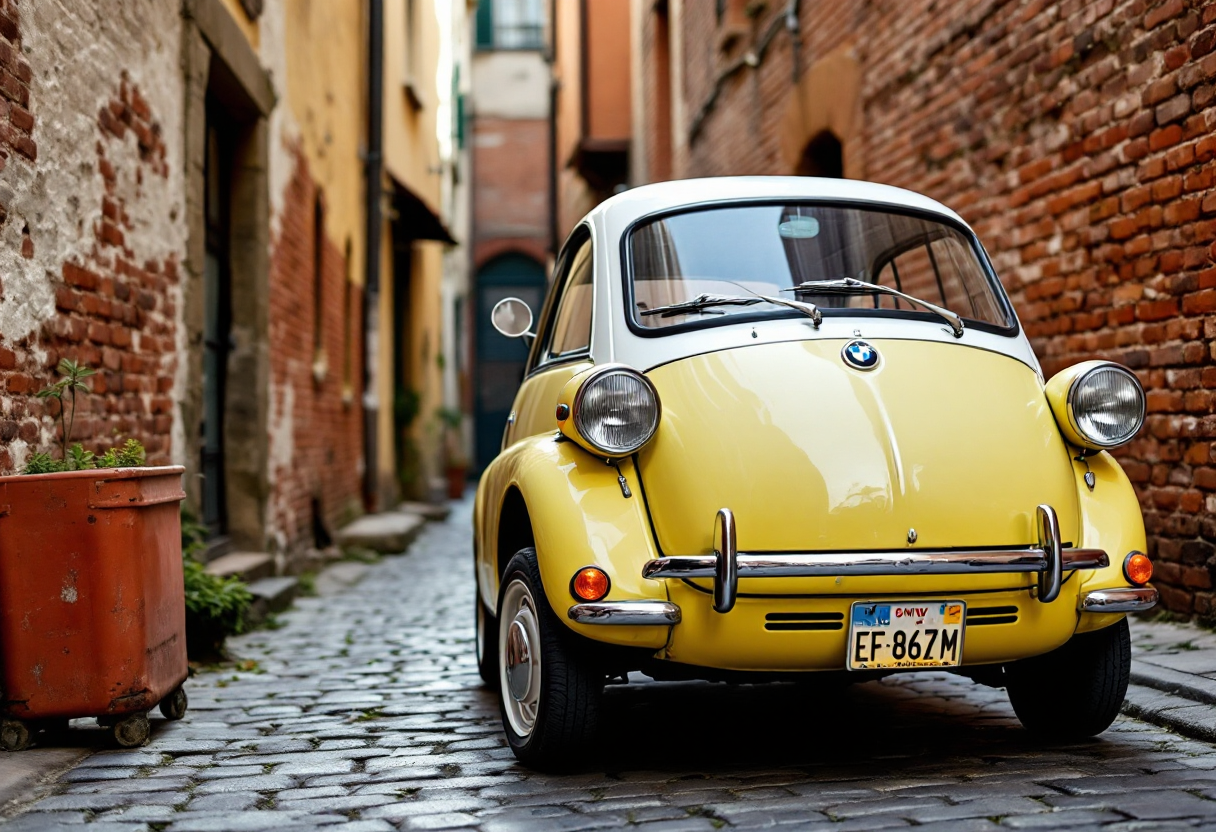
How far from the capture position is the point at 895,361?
387cm

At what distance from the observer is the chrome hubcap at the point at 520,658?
3.83 metres

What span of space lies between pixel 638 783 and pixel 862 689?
1864 millimetres

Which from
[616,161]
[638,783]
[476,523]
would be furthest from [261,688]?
[616,161]

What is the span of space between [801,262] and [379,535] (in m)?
8.37

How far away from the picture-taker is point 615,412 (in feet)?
12.1

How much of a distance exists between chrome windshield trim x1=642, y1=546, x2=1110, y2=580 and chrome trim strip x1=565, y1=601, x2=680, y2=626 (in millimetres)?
83

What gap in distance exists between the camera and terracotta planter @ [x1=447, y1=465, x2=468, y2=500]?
2238 centimetres

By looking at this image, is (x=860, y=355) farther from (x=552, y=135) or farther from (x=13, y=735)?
(x=552, y=135)

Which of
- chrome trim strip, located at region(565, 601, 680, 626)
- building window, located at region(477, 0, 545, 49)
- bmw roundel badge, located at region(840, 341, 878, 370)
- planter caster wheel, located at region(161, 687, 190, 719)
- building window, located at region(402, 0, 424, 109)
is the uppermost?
building window, located at region(477, 0, 545, 49)

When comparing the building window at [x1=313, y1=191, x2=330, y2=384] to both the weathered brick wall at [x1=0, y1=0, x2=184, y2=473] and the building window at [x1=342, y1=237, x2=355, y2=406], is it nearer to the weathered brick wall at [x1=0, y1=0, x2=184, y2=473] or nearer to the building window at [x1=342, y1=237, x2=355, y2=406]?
the building window at [x1=342, y1=237, x2=355, y2=406]

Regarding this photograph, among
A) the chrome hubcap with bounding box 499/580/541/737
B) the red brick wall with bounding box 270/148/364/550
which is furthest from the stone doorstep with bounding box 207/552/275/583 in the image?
the chrome hubcap with bounding box 499/580/541/737

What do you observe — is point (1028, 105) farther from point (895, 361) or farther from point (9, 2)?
point (9, 2)

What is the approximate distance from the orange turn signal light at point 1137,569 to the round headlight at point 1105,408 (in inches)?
12.9

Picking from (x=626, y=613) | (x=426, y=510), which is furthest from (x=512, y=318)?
(x=426, y=510)
